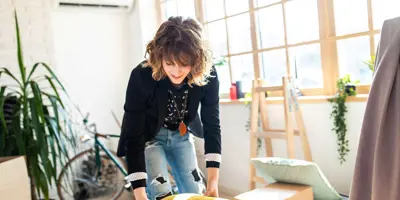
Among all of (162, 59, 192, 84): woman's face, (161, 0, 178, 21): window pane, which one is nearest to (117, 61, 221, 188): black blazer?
(162, 59, 192, 84): woman's face

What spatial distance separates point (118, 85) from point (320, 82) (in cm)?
217

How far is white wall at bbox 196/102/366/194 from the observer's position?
2299 millimetres

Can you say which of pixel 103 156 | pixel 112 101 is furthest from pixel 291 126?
pixel 112 101

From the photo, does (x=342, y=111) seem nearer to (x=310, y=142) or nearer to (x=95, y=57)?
(x=310, y=142)

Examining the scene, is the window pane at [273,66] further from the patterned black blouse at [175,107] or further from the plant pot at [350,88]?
the patterned black blouse at [175,107]

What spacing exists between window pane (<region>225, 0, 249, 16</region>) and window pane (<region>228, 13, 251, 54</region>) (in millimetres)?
50

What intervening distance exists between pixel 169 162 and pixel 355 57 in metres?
1.45

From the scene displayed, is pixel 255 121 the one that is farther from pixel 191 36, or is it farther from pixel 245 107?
pixel 191 36

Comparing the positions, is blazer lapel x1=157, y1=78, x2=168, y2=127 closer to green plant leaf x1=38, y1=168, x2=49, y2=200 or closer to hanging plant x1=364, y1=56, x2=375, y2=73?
green plant leaf x1=38, y1=168, x2=49, y2=200

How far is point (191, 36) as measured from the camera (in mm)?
1337

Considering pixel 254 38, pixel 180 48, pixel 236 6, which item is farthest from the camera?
pixel 236 6

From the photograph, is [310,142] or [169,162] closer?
[169,162]

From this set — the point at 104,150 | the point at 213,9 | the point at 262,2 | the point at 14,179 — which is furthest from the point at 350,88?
the point at 104,150

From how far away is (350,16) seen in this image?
2.42m
